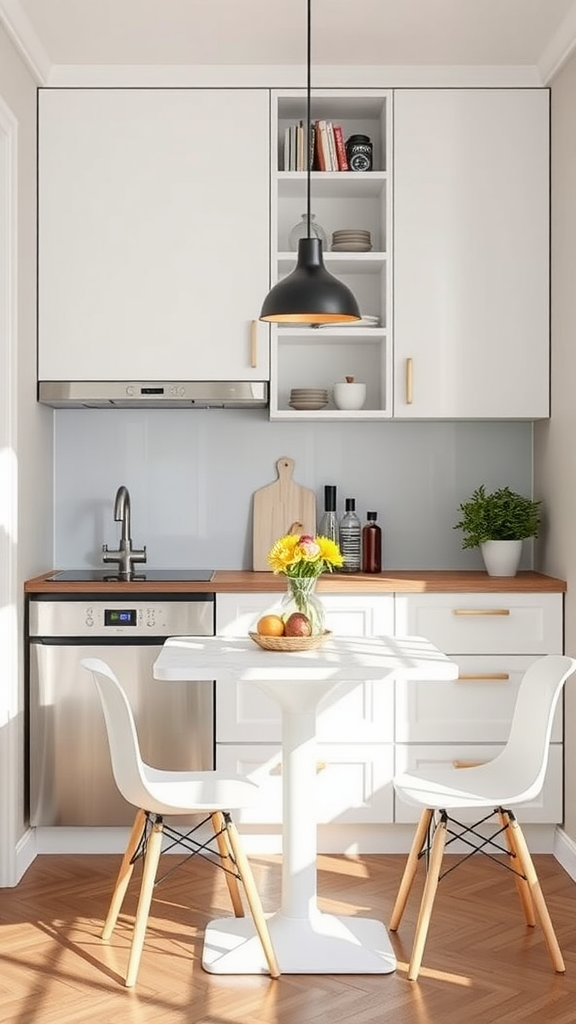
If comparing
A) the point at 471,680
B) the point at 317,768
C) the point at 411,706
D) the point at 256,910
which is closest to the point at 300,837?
the point at 256,910

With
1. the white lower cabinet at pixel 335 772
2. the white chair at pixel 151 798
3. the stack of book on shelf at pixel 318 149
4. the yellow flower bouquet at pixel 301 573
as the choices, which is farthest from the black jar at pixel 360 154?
the white chair at pixel 151 798

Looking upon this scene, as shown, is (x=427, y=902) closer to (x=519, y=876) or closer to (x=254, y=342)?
(x=519, y=876)

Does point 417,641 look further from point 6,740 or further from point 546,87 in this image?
point 546,87

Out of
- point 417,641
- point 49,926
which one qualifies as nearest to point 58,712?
point 49,926

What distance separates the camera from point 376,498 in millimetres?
4688

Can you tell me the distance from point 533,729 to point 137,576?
1.72 metres

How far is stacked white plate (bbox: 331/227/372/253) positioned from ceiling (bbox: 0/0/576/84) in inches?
23.2

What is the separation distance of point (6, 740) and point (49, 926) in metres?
0.64

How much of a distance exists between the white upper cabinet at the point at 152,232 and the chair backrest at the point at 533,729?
1600 mm

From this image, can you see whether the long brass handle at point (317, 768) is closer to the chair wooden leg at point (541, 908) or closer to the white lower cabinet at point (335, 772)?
the white lower cabinet at point (335, 772)

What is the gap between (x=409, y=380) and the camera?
14.0 feet

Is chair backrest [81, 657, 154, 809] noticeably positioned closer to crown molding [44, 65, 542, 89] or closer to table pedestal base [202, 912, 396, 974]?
table pedestal base [202, 912, 396, 974]

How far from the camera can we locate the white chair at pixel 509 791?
306 centimetres

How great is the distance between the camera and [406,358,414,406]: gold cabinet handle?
427 centimetres
